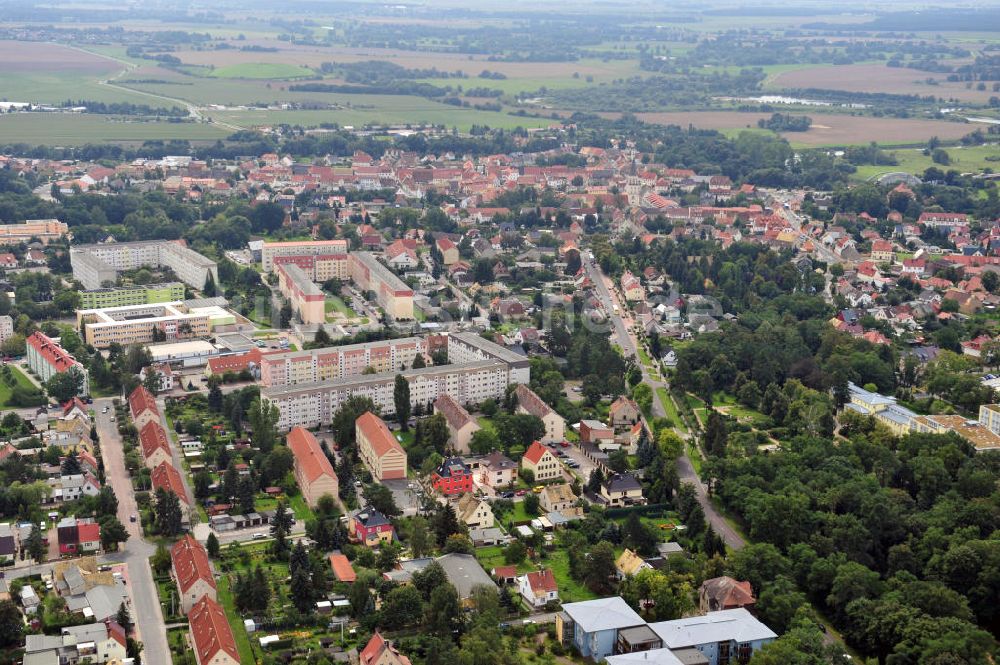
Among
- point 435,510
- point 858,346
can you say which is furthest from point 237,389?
point 858,346

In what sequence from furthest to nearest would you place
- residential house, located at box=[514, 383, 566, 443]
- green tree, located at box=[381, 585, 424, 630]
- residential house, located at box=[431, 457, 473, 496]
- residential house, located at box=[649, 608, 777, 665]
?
residential house, located at box=[514, 383, 566, 443] → residential house, located at box=[431, 457, 473, 496] → green tree, located at box=[381, 585, 424, 630] → residential house, located at box=[649, 608, 777, 665]

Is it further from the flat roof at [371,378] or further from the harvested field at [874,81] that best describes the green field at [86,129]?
the harvested field at [874,81]

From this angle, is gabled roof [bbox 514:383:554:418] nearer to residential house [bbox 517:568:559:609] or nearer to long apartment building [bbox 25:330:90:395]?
residential house [bbox 517:568:559:609]

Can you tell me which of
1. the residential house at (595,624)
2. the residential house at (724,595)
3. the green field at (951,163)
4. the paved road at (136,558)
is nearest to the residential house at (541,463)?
the residential house at (724,595)

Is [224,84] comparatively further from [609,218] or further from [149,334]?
[149,334]

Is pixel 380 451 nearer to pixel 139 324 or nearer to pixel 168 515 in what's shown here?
pixel 168 515

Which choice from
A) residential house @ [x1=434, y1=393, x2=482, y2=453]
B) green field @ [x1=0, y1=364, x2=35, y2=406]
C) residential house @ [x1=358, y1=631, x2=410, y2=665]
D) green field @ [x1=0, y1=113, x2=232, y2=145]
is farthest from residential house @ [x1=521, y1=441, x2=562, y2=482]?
green field @ [x1=0, y1=113, x2=232, y2=145]
